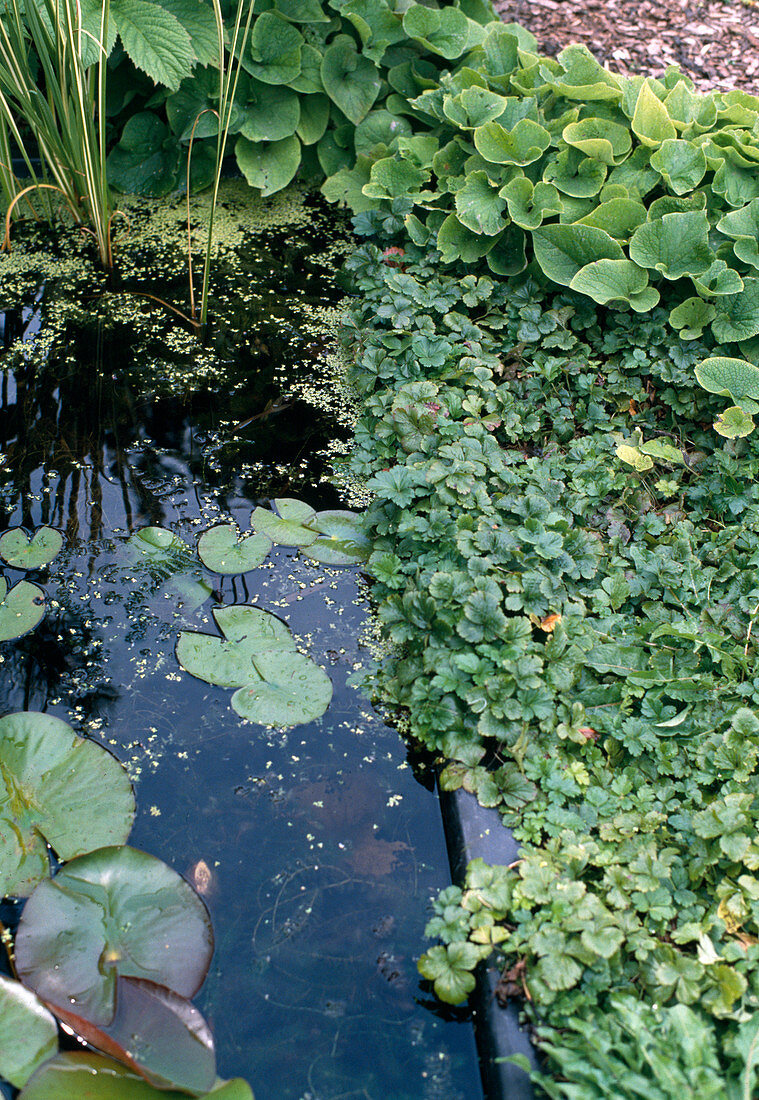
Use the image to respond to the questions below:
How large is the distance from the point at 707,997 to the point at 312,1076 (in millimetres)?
612

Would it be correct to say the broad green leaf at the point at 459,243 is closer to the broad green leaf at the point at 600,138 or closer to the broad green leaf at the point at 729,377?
the broad green leaf at the point at 600,138

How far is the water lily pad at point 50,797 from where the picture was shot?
140cm

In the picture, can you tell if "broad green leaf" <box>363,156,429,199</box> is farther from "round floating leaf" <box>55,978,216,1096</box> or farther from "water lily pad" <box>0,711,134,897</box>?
"round floating leaf" <box>55,978,216,1096</box>

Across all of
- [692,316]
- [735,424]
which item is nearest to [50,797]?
[735,424]

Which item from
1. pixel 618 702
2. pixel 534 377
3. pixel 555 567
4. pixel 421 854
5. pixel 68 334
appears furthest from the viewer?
pixel 68 334

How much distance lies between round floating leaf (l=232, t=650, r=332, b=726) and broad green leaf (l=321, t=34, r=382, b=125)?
2354 mm

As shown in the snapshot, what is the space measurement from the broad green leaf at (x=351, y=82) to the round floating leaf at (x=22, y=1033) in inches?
120

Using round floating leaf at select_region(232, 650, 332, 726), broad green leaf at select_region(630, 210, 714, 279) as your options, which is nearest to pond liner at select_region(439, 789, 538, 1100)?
round floating leaf at select_region(232, 650, 332, 726)

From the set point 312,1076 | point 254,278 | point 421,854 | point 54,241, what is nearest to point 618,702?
point 421,854

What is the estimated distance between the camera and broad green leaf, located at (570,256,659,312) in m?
2.17

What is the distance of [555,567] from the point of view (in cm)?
176

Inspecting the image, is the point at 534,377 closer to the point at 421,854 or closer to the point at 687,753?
the point at 687,753

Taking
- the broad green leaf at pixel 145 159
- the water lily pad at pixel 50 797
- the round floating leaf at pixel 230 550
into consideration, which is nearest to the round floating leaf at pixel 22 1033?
the water lily pad at pixel 50 797

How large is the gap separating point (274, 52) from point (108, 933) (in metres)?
3.03
